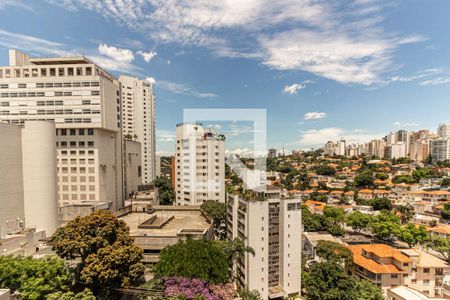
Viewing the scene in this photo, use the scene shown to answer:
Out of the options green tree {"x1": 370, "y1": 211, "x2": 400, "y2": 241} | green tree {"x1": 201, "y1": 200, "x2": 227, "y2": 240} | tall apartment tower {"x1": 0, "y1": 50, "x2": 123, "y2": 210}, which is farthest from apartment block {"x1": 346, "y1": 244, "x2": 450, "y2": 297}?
tall apartment tower {"x1": 0, "y1": 50, "x2": 123, "y2": 210}

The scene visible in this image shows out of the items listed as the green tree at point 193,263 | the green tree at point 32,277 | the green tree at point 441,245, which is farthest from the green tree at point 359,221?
the green tree at point 32,277

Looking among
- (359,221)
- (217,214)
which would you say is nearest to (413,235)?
(359,221)

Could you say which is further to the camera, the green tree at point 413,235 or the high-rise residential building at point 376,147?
the high-rise residential building at point 376,147

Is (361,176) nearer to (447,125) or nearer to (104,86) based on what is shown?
(104,86)

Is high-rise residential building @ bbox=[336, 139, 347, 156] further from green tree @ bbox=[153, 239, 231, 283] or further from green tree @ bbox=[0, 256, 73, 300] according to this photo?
green tree @ bbox=[0, 256, 73, 300]

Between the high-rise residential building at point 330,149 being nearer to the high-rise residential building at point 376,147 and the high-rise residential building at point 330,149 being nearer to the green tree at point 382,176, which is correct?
the high-rise residential building at point 376,147

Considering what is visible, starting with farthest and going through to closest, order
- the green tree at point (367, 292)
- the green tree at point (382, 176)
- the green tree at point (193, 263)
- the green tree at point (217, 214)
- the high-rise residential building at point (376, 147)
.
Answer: the high-rise residential building at point (376, 147), the green tree at point (382, 176), the green tree at point (217, 214), the green tree at point (367, 292), the green tree at point (193, 263)
